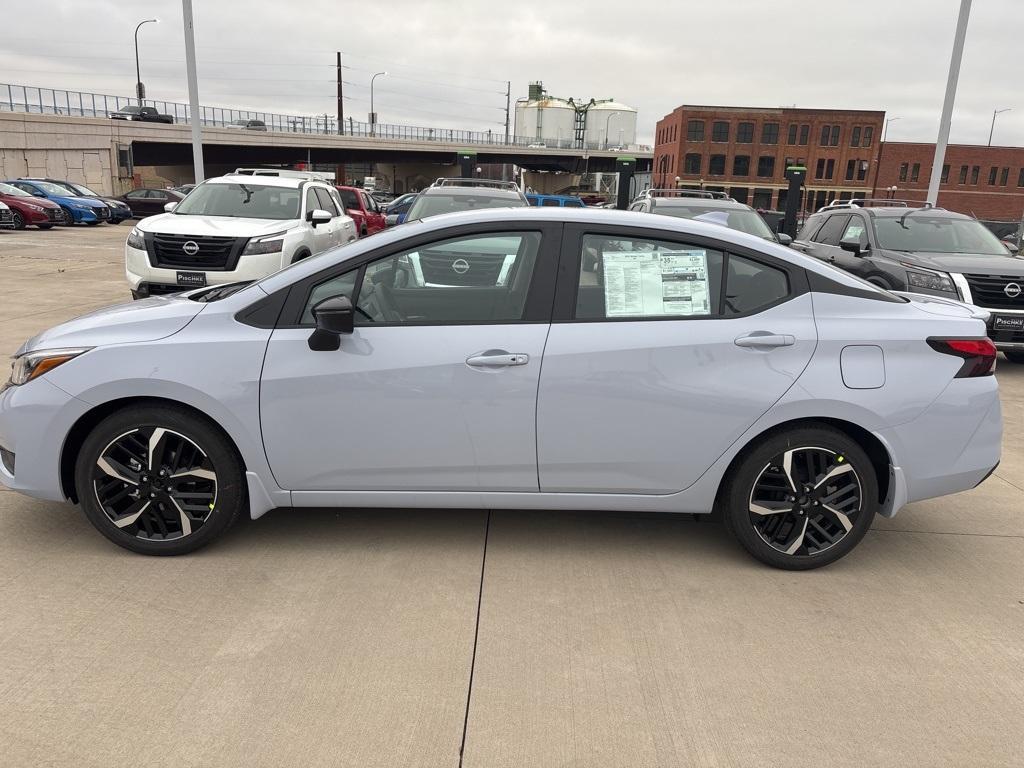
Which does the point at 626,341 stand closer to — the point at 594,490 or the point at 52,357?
the point at 594,490

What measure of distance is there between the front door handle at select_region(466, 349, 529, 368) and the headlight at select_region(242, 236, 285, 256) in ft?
22.3

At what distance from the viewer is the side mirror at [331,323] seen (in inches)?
133

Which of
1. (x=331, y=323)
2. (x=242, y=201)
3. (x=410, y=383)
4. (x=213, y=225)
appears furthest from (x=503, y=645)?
(x=242, y=201)

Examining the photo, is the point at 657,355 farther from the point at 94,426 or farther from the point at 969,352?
the point at 94,426

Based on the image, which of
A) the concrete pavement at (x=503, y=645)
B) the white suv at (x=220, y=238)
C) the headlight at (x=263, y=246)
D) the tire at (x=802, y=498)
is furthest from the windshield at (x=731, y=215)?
the tire at (x=802, y=498)

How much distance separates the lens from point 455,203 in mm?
10938

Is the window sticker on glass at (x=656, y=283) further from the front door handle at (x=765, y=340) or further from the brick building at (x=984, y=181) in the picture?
the brick building at (x=984, y=181)

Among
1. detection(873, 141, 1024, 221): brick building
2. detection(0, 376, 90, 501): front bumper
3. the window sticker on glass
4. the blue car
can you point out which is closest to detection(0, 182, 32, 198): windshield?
the blue car

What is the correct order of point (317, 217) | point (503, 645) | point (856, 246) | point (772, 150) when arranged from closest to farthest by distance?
point (503, 645) < point (856, 246) < point (317, 217) < point (772, 150)

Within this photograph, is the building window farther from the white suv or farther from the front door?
the front door

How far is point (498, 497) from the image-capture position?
→ 3.65m

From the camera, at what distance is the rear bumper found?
3.55 meters

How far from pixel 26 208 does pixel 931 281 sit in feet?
79.8

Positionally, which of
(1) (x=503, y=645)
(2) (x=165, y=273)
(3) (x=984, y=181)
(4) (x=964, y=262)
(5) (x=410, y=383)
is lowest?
(1) (x=503, y=645)
